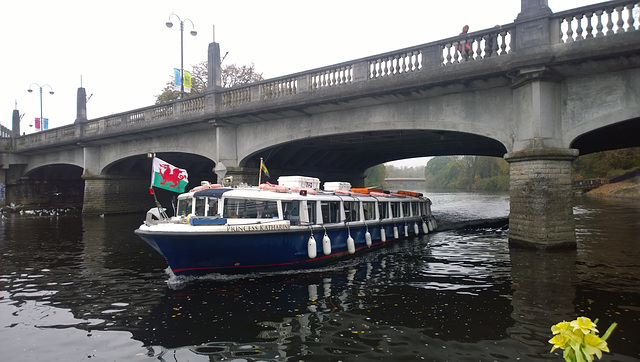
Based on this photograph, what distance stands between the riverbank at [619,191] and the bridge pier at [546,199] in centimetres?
3926

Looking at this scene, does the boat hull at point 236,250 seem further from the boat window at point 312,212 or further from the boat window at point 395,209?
the boat window at point 395,209

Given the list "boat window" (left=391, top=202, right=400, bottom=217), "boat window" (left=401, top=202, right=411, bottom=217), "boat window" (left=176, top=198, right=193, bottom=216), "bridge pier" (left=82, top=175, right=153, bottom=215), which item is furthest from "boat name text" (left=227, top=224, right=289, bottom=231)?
"bridge pier" (left=82, top=175, right=153, bottom=215)

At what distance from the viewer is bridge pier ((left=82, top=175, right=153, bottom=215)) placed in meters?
33.3

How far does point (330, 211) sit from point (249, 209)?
3.19 m

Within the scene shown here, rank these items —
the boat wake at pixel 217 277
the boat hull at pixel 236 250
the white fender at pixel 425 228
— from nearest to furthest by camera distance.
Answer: the boat hull at pixel 236 250 → the boat wake at pixel 217 277 → the white fender at pixel 425 228

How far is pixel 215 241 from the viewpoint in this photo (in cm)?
1072

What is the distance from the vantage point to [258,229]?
11039 millimetres

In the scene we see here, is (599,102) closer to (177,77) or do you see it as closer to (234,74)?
(177,77)

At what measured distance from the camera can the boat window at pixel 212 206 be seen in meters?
12.2

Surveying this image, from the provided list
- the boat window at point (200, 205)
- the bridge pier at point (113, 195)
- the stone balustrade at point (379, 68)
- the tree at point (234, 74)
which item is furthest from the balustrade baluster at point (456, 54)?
the tree at point (234, 74)

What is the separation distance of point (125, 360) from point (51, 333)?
237 centimetres

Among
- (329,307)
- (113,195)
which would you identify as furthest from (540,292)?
(113,195)

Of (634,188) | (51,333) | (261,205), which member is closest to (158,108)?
(261,205)

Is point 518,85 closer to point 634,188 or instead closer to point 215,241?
point 215,241
